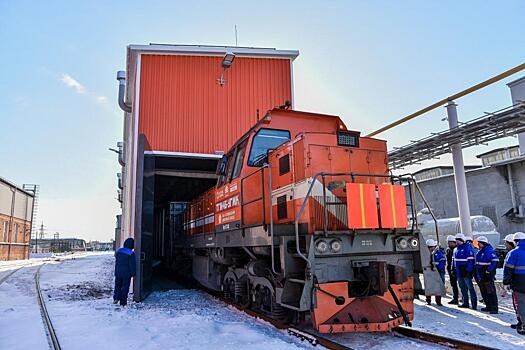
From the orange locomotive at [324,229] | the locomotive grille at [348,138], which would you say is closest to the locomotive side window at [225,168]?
the orange locomotive at [324,229]

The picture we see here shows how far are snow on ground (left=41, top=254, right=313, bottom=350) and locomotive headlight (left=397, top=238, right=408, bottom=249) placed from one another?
6.24ft

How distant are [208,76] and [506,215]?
1776 cm

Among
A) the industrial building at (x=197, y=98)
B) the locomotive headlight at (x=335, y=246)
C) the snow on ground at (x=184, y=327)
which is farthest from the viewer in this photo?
the industrial building at (x=197, y=98)

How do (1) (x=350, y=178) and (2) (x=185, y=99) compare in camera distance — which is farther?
(2) (x=185, y=99)

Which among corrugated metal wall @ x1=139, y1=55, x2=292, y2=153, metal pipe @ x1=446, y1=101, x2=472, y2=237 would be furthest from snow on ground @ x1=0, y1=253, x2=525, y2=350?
corrugated metal wall @ x1=139, y1=55, x2=292, y2=153

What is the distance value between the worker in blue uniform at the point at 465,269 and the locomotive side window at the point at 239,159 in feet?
16.2

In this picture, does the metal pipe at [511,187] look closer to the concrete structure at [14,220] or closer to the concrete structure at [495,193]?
the concrete structure at [495,193]

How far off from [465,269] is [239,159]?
5.11 m

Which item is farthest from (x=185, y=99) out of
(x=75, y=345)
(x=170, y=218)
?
(x=75, y=345)

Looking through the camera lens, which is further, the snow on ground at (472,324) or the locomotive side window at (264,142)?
the locomotive side window at (264,142)

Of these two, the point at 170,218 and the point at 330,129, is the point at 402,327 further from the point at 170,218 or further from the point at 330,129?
the point at 170,218

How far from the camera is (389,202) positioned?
552 cm

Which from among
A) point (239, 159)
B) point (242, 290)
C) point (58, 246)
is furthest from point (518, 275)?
point (58, 246)

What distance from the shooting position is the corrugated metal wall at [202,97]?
38.9 ft
